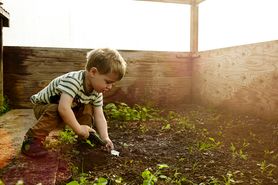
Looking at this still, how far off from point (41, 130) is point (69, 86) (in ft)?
1.36

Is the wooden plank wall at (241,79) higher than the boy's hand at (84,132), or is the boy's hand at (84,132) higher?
the wooden plank wall at (241,79)

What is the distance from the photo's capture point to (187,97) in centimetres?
527

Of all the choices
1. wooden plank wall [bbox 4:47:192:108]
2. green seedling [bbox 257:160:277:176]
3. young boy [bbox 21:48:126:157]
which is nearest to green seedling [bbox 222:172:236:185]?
green seedling [bbox 257:160:277:176]

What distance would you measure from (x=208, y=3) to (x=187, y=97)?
5.51 feet

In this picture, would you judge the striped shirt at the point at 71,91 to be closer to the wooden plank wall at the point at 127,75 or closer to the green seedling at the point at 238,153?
the green seedling at the point at 238,153

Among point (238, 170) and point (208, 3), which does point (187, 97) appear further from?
point (238, 170)

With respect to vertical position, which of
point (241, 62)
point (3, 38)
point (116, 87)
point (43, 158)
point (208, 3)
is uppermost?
point (208, 3)

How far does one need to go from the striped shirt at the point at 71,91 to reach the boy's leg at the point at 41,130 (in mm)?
127

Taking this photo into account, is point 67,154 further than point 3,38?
No

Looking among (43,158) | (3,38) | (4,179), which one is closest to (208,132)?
(43,158)

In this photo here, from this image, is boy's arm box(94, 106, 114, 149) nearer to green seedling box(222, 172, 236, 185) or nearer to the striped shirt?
the striped shirt

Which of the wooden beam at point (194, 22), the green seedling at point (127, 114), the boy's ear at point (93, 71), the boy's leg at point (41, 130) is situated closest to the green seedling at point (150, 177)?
the boy's leg at point (41, 130)

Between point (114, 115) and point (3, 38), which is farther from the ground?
point (3, 38)

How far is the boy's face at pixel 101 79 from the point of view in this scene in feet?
7.83
